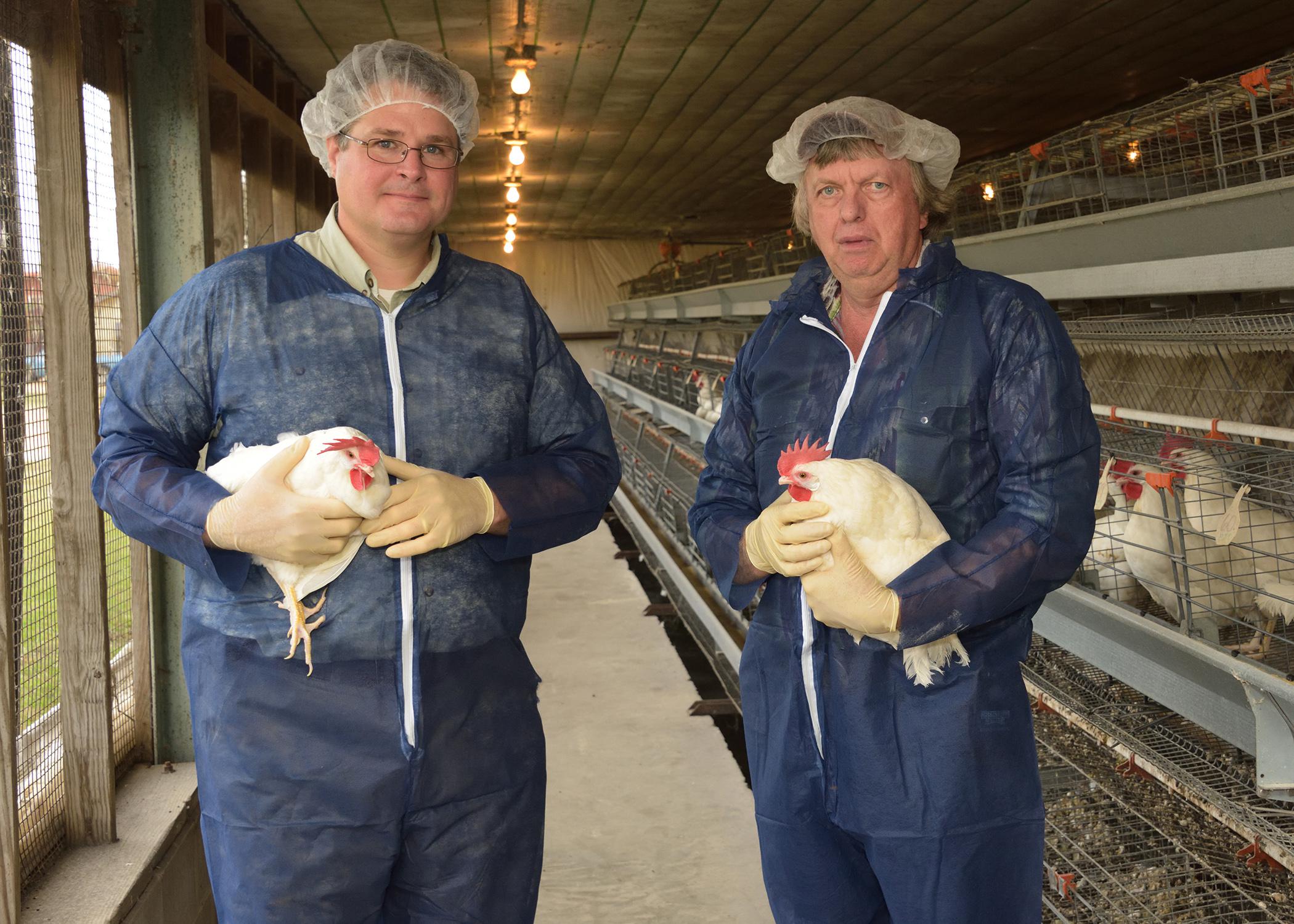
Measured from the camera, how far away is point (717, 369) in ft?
21.0

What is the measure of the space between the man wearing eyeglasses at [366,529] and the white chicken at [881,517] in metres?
0.37

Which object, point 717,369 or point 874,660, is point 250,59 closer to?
point 717,369

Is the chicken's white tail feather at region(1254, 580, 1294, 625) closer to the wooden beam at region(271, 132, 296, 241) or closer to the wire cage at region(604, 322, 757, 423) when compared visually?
the wire cage at region(604, 322, 757, 423)

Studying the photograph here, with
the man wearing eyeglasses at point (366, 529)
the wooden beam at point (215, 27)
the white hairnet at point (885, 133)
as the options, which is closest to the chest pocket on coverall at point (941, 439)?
the white hairnet at point (885, 133)

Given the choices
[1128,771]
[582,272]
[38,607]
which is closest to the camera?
[38,607]

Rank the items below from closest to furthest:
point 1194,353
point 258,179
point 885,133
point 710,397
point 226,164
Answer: point 885,133 < point 1194,353 < point 226,164 < point 258,179 < point 710,397

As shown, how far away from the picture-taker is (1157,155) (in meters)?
3.06

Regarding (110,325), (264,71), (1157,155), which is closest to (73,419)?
(110,325)

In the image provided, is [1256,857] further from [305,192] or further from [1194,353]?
[305,192]

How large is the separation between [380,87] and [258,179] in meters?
3.19

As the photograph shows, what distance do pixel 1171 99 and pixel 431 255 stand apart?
6.68ft

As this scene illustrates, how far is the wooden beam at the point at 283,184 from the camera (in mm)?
4906

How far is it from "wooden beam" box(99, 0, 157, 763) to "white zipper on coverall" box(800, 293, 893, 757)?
2055 mm

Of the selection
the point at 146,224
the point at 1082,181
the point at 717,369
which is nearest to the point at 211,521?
the point at 146,224
